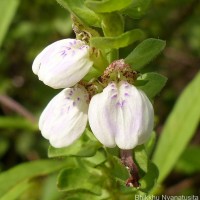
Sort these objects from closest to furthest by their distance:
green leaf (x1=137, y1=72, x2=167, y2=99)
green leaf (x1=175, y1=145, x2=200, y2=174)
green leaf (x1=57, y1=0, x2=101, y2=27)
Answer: green leaf (x1=57, y1=0, x2=101, y2=27)
green leaf (x1=137, y1=72, x2=167, y2=99)
green leaf (x1=175, y1=145, x2=200, y2=174)

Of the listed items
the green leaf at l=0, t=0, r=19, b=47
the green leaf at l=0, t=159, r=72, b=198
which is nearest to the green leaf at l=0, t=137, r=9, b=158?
the green leaf at l=0, t=0, r=19, b=47

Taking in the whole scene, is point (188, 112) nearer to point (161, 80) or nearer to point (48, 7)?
point (161, 80)

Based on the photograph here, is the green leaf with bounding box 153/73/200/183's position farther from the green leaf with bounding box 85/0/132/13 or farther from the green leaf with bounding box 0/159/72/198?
the green leaf with bounding box 85/0/132/13

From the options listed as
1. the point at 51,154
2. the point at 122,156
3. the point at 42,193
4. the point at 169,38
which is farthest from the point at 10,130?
the point at 122,156

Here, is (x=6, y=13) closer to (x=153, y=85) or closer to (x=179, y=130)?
(x=179, y=130)

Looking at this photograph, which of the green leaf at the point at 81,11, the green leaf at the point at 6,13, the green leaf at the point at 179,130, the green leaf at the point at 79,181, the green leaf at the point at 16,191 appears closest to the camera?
the green leaf at the point at 81,11

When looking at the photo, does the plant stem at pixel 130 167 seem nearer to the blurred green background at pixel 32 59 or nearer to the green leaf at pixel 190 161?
the green leaf at pixel 190 161

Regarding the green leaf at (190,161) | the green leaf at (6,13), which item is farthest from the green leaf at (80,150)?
the green leaf at (190,161)
